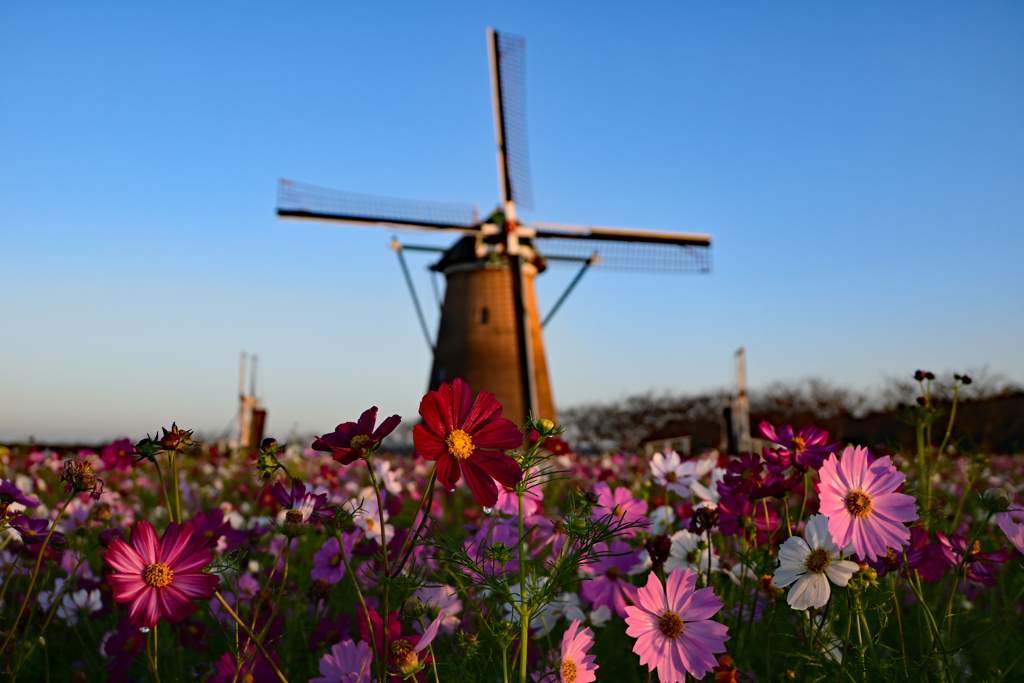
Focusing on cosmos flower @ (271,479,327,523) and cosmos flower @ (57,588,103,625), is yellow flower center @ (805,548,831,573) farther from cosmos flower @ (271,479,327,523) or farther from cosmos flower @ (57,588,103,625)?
cosmos flower @ (57,588,103,625)

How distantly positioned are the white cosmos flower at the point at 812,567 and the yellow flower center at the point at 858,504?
72 mm

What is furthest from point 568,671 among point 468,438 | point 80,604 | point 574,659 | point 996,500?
point 80,604

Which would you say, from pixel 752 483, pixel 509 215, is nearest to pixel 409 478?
pixel 752 483

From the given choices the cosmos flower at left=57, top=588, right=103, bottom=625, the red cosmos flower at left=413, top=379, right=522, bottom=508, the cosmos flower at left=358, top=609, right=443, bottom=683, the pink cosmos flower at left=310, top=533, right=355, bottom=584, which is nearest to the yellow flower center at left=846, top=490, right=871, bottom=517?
the red cosmos flower at left=413, top=379, right=522, bottom=508

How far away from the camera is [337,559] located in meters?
1.96

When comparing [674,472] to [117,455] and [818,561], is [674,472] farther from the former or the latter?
[117,455]

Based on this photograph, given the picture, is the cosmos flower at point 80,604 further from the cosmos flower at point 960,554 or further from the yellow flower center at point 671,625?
the cosmos flower at point 960,554

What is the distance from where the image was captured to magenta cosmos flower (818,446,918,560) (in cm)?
116

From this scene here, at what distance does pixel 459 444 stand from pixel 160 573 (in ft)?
1.59

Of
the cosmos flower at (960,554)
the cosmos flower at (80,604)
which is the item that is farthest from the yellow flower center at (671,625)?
the cosmos flower at (80,604)

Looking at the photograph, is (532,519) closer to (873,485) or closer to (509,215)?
(873,485)

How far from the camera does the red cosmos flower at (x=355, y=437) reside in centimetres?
97

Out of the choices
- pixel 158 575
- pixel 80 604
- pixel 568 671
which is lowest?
pixel 80 604

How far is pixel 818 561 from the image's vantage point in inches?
49.8
